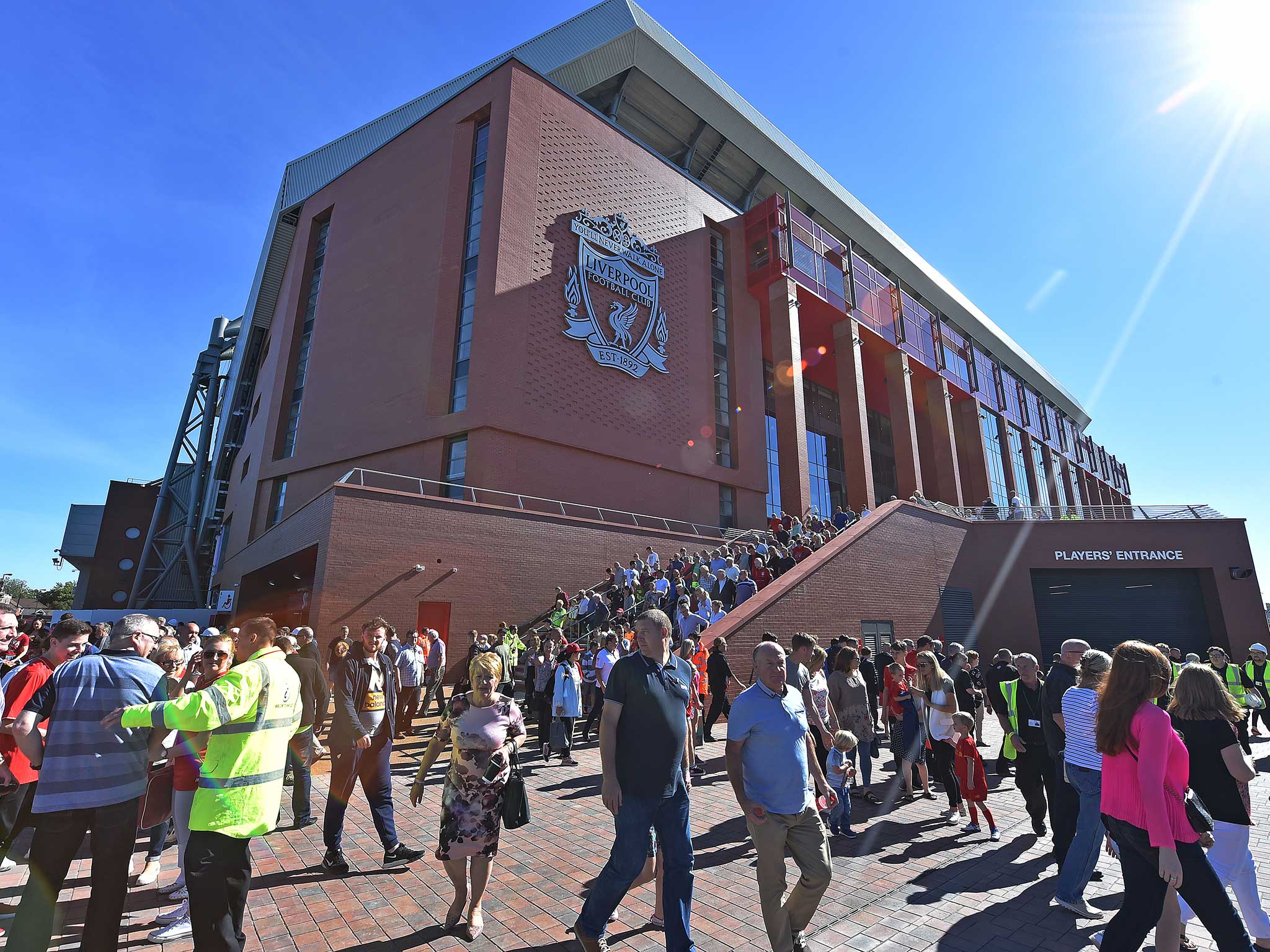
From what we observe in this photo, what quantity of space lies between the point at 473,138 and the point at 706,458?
666 inches

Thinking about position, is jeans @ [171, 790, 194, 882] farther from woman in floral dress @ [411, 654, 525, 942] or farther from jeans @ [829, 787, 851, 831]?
jeans @ [829, 787, 851, 831]

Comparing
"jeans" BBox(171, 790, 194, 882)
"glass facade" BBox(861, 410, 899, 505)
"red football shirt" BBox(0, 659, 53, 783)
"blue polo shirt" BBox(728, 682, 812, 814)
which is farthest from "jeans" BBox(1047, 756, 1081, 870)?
"glass facade" BBox(861, 410, 899, 505)

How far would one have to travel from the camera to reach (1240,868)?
11.8 feet

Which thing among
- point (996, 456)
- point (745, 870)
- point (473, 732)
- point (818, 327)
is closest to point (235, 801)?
point (473, 732)

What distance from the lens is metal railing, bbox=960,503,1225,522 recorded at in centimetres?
2358

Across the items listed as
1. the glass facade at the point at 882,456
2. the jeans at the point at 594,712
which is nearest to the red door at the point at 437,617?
the jeans at the point at 594,712

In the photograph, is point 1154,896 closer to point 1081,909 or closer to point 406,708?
point 1081,909

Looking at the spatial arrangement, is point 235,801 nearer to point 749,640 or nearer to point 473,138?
point 749,640

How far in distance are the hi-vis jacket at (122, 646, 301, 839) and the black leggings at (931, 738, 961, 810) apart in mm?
6419

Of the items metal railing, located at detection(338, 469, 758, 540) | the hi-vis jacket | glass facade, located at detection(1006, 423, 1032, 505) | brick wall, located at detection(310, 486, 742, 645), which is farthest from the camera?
glass facade, located at detection(1006, 423, 1032, 505)

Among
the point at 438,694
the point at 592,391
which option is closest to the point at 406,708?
the point at 438,694

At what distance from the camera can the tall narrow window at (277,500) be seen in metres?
28.3

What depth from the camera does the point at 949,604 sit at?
2206cm

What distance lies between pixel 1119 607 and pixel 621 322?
21.8 metres
